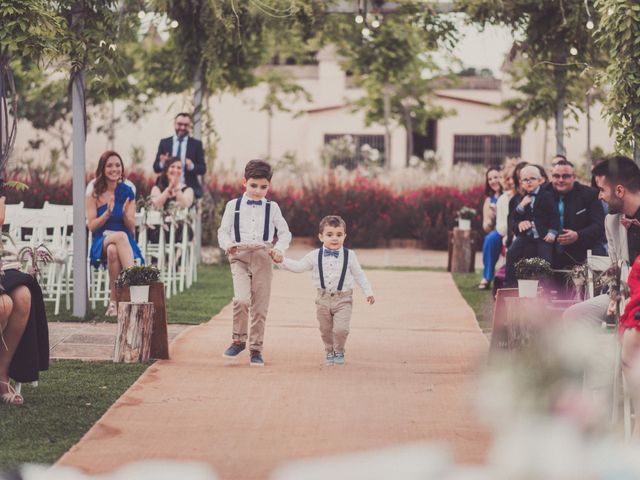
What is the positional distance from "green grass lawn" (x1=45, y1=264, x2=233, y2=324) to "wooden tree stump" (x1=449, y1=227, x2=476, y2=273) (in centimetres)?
325

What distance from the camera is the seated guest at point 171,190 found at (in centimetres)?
1268

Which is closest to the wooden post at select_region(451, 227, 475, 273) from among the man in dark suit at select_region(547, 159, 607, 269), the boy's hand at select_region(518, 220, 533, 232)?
the boy's hand at select_region(518, 220, 533, 232)

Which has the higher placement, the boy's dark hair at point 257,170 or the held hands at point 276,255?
the boy's dark hair at point 257,170

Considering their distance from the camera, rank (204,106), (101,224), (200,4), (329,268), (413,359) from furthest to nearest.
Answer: (204,106) < (200,4) < (101,224) < (413,359) < (329,268)

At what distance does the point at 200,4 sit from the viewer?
48.5 feet

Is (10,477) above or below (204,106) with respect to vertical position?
below

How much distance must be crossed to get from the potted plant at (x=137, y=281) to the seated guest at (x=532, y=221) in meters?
3.28

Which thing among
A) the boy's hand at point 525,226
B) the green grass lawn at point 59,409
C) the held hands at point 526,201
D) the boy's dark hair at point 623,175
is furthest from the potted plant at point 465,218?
the boy's dark hair at point 623,175

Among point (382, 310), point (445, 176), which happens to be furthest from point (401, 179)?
point (382, 310)

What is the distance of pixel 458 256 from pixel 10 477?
1347 cm

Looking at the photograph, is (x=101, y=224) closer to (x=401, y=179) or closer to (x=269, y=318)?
(x=269, y=318)

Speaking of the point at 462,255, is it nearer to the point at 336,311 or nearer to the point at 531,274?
the point at 336,311

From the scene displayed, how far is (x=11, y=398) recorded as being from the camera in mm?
6719

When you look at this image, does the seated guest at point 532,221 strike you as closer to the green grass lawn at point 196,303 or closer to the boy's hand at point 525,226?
the boy's hand at point 525,226
